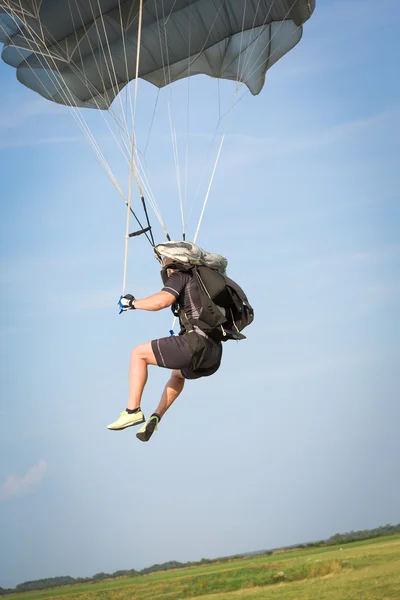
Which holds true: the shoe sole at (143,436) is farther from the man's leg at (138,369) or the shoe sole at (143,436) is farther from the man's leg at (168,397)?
the man's leg at (138,369)

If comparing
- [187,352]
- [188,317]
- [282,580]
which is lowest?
[282,580]

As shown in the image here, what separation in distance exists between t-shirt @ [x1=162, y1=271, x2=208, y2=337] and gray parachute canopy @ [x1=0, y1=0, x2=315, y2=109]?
17.9ft

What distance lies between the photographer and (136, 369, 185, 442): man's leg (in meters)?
7.26

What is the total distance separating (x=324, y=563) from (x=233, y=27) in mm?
12592

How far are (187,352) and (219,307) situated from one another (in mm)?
559

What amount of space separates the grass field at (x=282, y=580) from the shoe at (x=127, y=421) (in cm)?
1052

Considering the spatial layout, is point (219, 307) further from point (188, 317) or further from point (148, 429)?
point (148, 429)

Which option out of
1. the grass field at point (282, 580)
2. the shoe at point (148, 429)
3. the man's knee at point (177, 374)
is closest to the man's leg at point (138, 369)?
the shoe at point (148, 429)

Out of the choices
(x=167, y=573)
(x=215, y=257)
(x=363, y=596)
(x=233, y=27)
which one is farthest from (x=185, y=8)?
(x=167, y=573)

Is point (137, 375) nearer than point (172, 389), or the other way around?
point (137, 375)

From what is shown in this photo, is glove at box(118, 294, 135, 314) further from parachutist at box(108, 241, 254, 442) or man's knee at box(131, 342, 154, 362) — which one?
man's knee at box(131, 342, 154, 362)

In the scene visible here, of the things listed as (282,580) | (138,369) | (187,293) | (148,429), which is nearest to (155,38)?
(187,293)

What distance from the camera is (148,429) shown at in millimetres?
7184

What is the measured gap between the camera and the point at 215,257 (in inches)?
298
